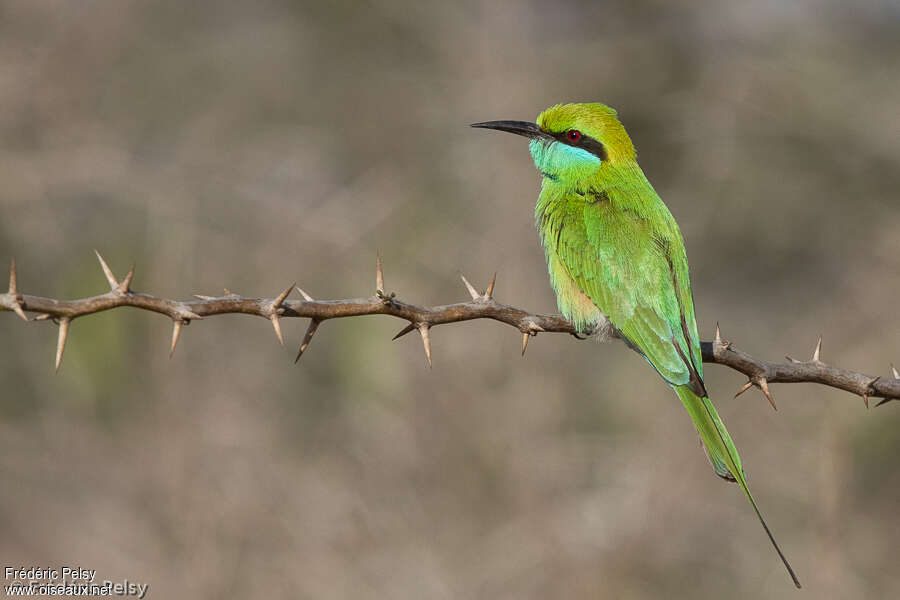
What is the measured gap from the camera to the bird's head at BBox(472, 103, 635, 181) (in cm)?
311

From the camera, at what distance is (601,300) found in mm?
2699

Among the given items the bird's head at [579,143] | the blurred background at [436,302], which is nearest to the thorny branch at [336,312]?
the bird's head at [579,143]

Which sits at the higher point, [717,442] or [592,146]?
[592,146]

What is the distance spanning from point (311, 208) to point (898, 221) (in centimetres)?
392

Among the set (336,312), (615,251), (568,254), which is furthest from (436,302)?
(336,312)

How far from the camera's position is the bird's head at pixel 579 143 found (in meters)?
3.11

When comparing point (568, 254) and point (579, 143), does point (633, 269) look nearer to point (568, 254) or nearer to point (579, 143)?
point (568, 254)

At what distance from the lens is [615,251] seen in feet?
8.86

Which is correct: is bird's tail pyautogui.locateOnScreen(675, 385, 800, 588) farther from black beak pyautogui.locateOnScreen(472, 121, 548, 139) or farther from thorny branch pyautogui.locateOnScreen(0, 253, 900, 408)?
black beak pyautogui.locateOnScreen(472, 121, 548, 139)

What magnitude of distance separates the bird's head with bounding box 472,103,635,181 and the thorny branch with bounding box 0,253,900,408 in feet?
2.91

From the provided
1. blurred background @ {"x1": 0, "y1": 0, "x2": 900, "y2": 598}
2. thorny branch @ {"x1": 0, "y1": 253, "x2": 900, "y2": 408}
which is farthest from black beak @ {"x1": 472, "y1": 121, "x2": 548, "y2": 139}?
blurred background @ {"x1": 0, "y1": 0, "x2": 900, "y2": 598}

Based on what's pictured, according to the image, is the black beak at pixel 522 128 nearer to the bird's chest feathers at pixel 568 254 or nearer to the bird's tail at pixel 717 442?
the bird's chest feathers at pixel 568 254

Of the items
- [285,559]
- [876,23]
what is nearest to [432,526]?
[285,559]

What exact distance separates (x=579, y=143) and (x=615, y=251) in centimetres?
58
